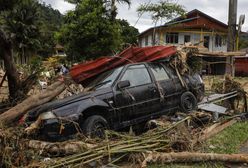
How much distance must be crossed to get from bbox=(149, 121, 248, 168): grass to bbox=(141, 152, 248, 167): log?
3.2 inches

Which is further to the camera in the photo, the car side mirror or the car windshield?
the car windshield

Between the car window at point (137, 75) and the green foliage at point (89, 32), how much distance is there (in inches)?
741

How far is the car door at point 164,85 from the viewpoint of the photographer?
894 centimetres

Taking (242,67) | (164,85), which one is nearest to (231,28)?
(164,85)

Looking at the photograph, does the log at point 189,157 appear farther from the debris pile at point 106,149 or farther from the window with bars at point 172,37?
the window with bars at point 172,37

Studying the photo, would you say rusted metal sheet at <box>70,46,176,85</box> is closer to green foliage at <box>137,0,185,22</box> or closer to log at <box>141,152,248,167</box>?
log at <box>141,152,248,167</box>

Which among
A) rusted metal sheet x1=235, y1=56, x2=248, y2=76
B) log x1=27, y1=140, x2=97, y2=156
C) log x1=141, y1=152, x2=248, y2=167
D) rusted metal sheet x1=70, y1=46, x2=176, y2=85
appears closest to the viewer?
log x1=141, y1=152, x2=248, y2=167

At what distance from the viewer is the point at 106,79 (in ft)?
27.7

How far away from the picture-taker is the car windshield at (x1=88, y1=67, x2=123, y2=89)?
8.26 meters

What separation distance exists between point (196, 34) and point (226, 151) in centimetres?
3678

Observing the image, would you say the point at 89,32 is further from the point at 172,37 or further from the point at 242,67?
the point at 172,37

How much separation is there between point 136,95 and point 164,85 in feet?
3.32

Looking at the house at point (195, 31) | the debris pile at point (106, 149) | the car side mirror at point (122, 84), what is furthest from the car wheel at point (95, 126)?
the house at point (195, 31)

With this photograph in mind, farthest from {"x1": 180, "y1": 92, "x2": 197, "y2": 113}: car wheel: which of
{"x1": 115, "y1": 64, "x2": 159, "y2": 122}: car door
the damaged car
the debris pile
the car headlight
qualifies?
the car headlight
